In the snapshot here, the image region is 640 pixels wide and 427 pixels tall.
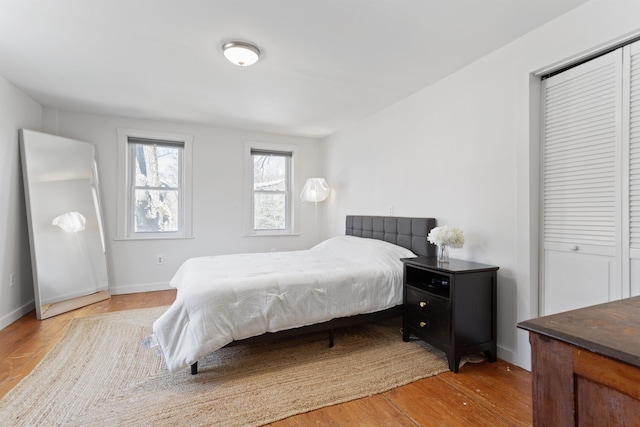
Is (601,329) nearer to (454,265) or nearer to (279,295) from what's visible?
(454,265)

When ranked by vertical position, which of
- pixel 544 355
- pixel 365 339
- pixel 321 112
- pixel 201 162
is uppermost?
pixel 321 112

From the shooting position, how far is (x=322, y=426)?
1.62 meters

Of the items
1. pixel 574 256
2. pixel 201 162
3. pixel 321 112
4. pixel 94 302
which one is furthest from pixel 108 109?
pixel 574 256

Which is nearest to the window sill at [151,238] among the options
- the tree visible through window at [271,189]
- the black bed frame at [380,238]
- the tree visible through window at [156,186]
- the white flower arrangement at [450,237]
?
the tree visible through window at [156,186]

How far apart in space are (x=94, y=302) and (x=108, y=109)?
240cm

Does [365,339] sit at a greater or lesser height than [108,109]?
lesser

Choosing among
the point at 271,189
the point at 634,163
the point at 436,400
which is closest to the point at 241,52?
the point at 634,163

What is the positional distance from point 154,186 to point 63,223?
114cm

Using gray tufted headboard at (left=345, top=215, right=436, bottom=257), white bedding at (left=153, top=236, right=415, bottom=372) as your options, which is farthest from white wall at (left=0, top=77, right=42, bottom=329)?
gray tufted headboard at (left=345, top=215, right=436, bottom=257)

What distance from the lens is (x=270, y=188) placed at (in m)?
5.02

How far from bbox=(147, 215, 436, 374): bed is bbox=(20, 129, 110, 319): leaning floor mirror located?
166cm

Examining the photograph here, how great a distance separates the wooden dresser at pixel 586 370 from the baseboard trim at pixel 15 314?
421cm

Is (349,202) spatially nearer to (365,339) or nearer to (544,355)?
(365,339)

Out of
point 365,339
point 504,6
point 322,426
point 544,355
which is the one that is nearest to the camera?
point 544,355
